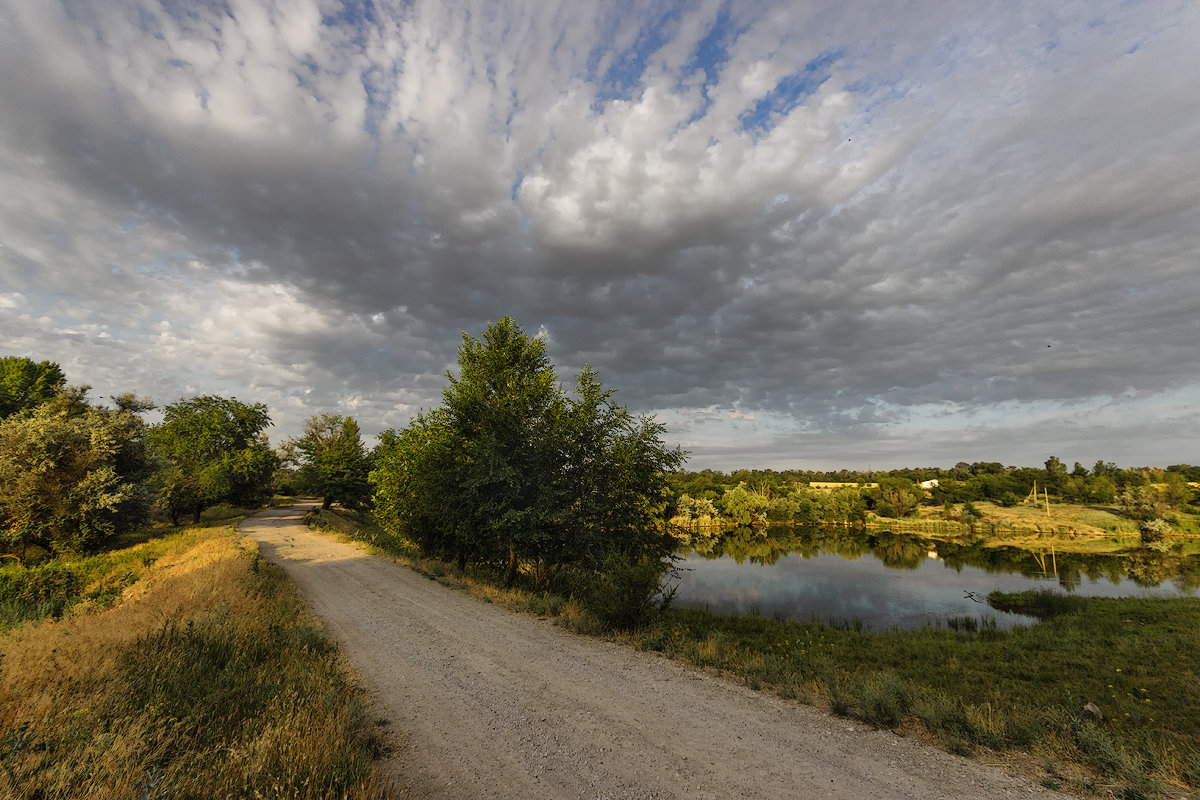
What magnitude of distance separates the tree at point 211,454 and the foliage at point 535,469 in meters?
36.0

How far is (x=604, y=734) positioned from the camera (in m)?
7.25

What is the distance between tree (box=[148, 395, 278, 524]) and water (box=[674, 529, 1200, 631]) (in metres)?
45.6

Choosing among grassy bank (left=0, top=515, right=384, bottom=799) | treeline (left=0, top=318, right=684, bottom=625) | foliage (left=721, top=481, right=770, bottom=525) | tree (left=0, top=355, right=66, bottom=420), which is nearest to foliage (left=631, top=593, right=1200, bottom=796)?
treeline (left=0, top=318, right=684, bottom=625)

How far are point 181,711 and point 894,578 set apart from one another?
144 feet

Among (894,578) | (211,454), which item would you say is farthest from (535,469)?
(211,454)

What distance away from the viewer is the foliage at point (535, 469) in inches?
667

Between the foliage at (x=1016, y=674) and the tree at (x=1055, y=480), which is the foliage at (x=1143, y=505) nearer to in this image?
the tree at (x=1055, y=480)

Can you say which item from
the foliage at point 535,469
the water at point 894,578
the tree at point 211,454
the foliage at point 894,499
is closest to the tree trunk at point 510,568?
the foliage at point 535,469

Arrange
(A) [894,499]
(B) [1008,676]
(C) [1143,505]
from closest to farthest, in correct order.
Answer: (B) [1008,676], (C) [1143,505], (A) [894,499]

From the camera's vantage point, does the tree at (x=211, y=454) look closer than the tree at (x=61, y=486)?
No

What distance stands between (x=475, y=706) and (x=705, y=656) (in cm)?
525

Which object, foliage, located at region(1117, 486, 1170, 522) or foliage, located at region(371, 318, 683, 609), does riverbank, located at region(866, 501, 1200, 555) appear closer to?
foliage, located at region(1117, 486, 1170, 522)

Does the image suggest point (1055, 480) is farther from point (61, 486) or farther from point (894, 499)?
point (61, 486)

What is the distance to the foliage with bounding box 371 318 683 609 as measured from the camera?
16938 millimetres
